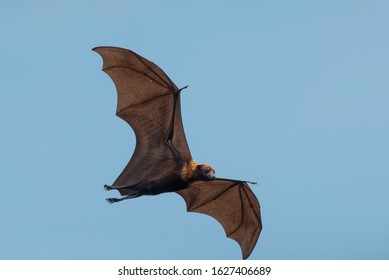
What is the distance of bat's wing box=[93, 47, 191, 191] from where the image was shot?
2286 centimetres

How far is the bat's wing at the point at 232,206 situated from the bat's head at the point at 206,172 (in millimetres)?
2325

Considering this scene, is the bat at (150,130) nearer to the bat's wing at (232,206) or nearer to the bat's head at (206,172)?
the bat's head at (206,172)

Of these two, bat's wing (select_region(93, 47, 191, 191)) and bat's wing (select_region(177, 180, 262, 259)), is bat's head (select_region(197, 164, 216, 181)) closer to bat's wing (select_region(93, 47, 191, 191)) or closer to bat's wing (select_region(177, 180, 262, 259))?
bat's wing (select_region(93, 47, 191, 191))

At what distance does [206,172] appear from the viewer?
22109 mm

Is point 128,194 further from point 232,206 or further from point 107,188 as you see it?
point 232,206

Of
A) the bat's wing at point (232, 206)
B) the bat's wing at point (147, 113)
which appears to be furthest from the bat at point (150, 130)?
the bat's wing at point (232, 206)

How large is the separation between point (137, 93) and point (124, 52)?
1147 mm

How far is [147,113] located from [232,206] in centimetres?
335

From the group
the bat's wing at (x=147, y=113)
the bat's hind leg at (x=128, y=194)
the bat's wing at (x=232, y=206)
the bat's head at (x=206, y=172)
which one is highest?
the bat's wing at (x=147, y=113)

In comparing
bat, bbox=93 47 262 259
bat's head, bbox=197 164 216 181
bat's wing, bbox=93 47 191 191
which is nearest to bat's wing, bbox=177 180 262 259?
bat, bbox=93 47 262 259

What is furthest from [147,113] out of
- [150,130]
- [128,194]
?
[128,194]

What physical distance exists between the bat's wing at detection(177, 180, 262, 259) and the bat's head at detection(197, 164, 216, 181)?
2.33 metres

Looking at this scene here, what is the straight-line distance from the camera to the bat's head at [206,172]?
2209 centimetres

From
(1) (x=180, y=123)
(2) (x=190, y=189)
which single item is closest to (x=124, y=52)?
(1) (x=180, y=123)
